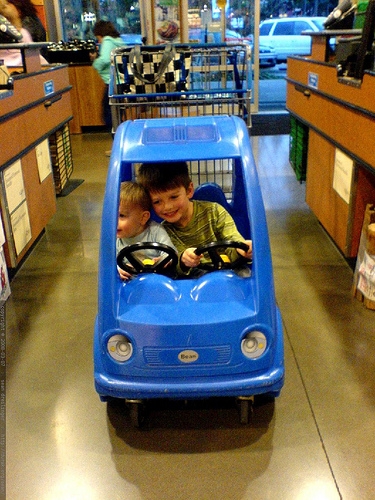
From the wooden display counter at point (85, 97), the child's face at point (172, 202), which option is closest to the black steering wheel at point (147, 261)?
the child's face at point (172, 202)

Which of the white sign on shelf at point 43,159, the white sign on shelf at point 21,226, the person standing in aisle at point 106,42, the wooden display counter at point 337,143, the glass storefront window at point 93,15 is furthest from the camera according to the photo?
the glass storefront window at point 93,15

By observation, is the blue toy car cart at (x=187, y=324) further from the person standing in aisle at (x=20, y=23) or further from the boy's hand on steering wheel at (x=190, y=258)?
the person standing in aisle at (x=20, y=23)

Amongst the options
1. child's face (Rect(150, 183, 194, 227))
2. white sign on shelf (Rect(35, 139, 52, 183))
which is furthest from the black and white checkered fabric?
child's face (Rect(150, 183, 194, 227))

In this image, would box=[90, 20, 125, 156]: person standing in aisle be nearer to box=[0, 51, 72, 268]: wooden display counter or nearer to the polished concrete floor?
box=[0, 51, 72, 268]: wooden display counter

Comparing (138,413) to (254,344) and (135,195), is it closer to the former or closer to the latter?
(254,344)

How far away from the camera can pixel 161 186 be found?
82.1 inches

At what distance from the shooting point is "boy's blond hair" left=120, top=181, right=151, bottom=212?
2082 mm

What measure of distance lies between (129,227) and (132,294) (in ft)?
1.18

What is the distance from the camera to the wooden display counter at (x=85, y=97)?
8.01 meters

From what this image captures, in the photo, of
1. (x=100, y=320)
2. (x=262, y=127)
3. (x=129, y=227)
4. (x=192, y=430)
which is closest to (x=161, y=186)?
(x=129, y=227)

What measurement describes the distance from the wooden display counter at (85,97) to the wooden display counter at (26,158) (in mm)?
3871

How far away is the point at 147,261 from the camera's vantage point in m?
2.08

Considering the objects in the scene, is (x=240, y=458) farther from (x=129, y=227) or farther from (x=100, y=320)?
(x=129, y=227)

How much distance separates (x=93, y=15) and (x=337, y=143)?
23.7 ft
